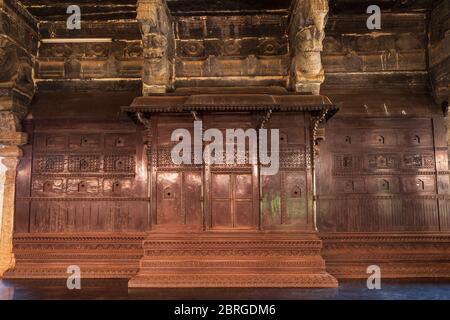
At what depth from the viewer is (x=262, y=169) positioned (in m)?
8.27

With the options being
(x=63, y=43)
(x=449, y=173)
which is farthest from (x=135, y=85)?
(x=449, y=173)

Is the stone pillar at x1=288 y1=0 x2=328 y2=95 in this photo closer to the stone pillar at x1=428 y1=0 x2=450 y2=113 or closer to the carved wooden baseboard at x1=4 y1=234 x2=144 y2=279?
the stone pillar at x1=428 y1=0 x2=450 y2=113

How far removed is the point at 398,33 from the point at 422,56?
721 millimetres

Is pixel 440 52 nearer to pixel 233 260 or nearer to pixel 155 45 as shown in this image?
pixel 155 45

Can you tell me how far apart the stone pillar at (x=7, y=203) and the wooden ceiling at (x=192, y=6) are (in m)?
3.01

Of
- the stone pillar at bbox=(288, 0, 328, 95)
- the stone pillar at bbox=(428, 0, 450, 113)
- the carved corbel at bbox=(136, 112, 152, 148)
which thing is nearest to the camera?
the stone pillar at bbox=(288, 0, 328, 95)

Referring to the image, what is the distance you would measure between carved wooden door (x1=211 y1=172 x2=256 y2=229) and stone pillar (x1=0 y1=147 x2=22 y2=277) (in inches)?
166

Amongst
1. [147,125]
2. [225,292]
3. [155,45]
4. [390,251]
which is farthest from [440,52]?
[225,292]

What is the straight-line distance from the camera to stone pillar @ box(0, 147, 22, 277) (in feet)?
29.3

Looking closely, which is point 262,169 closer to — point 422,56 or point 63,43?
point 422,56

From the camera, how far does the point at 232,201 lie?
8234 mm

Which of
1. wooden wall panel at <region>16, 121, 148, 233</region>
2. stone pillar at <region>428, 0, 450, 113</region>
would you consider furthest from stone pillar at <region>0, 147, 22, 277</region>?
stone pillar at <region>428, 0, 450, 113</region>

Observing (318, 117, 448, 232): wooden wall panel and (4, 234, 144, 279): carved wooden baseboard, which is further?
(318, 117, 448, 232): wooden wall panel

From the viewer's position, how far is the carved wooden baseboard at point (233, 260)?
7676mm
